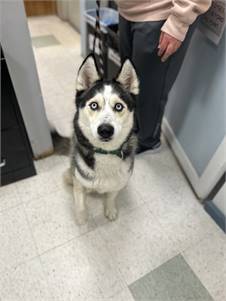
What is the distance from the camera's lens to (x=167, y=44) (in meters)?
1.09

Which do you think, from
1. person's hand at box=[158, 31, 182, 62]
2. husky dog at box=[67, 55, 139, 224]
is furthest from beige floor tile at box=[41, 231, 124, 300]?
person's hand at box=[158, 31, 182, 62]

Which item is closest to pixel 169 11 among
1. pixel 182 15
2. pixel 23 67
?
pixel 182 15

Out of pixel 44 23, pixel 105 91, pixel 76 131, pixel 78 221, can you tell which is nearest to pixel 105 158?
pixel 76 131

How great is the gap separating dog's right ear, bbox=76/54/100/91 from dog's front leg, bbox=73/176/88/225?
1.55ft

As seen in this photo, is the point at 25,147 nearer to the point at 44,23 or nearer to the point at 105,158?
the point at 105,158

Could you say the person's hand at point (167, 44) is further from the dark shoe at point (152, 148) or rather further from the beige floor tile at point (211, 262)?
the beige floor tile at point (211, 262)

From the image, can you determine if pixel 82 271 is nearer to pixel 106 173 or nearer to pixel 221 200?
pixel 106 173

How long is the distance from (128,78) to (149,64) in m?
0.31

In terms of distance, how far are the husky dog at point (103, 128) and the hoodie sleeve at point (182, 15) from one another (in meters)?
0.28

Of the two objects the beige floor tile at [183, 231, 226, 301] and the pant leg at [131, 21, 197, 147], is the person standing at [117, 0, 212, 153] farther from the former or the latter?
the beige floor tile at [183, 231, 226, 301]

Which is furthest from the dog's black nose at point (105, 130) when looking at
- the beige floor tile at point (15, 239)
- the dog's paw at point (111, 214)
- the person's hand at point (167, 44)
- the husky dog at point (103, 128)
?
the beige floor tile at point (15, 239)

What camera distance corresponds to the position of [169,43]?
3.55 ft

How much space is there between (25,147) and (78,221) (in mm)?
530

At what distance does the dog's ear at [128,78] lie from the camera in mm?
979
